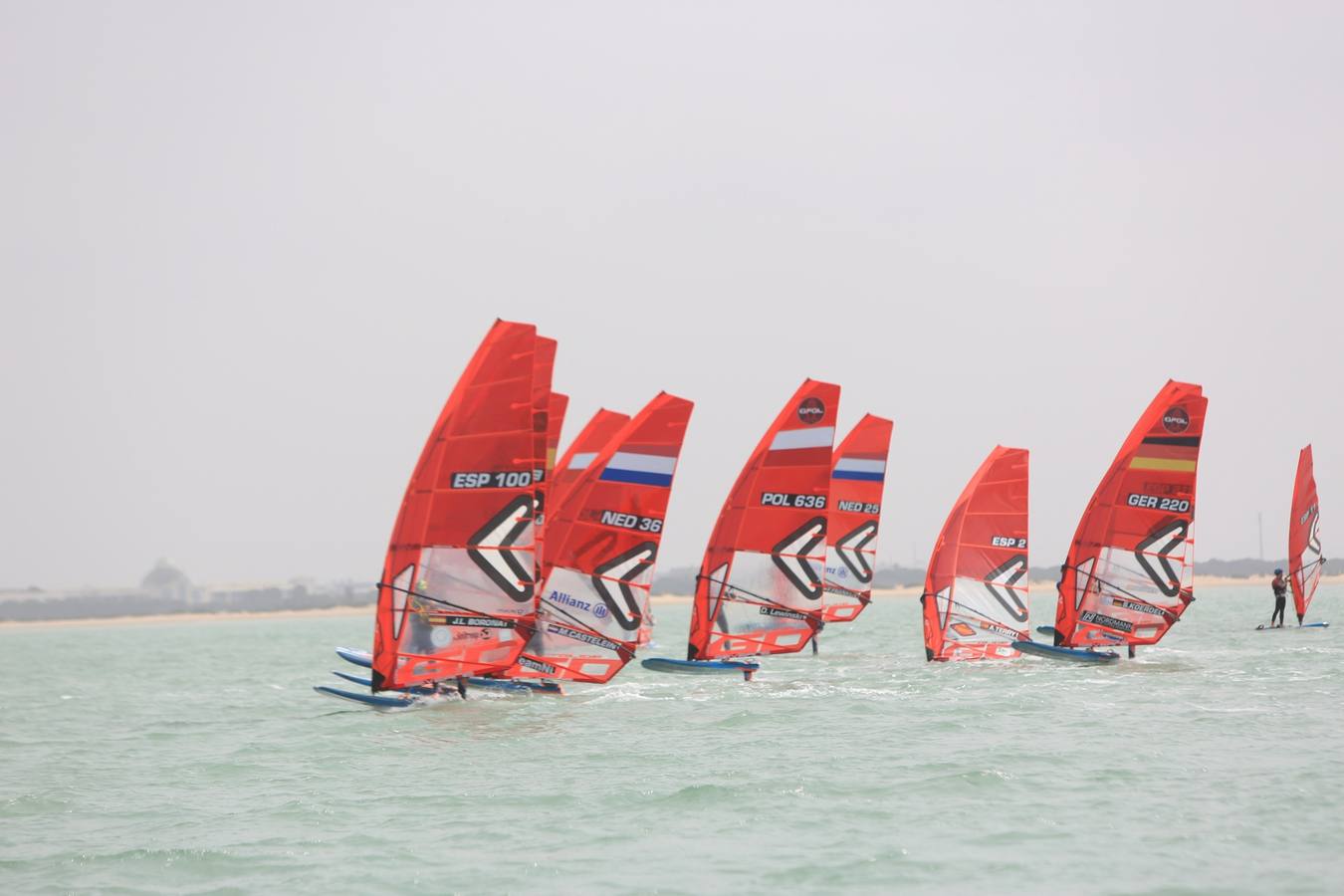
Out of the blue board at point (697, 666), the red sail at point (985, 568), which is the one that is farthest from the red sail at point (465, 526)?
the red sail at point (985, 568)

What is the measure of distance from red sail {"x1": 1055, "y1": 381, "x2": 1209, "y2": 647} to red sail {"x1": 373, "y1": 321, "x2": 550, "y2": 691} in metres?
12.8

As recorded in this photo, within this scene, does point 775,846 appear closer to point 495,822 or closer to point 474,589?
point 495,822

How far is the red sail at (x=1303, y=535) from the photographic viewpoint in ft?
138

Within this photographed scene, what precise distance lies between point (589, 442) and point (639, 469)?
5445 millimetres

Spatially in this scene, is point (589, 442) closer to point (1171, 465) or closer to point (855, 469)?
point (855, 469)

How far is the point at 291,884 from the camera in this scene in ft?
39.2

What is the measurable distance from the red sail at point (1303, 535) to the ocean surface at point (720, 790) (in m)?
17.1

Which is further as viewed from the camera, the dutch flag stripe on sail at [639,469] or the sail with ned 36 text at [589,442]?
the sail with ned 36 text at [589,442]

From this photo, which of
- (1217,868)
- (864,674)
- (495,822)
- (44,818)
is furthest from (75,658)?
(1217,868)

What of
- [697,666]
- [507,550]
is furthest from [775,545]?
[507,550]

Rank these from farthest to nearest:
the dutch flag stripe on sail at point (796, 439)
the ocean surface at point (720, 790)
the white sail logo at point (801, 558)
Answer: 1. the dutch flag stripe on sail at point (796, 439)
2. the white sail logo at point (801, 558)
3. the ocean surface at point (720, 790)

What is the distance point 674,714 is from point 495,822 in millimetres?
8530

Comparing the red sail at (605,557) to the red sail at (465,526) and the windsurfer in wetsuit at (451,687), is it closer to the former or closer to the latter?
the windsurfer in wetsuit at (451,687)

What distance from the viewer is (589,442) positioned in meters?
30.0
